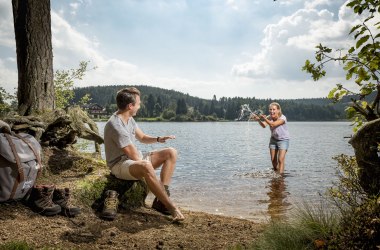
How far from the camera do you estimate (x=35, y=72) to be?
320 inches

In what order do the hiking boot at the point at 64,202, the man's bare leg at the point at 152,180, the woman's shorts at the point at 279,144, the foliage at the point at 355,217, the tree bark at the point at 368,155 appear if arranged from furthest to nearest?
the woman's shorts at the point at 279,144, the man's bare leg at the point at 152,180, the hiking boot at the point at 64,202, the tree bark at the point at 368,155, the foliage at the point at 355,217

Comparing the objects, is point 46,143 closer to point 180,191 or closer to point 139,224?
point 139,224

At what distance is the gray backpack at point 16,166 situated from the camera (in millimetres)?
4707

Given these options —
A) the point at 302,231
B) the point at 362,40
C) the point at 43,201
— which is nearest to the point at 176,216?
the point at 43,201

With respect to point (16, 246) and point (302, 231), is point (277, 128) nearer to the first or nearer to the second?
point (302, 231)

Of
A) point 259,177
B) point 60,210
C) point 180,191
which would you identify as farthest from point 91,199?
point 259,177

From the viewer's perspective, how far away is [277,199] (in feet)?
33.0

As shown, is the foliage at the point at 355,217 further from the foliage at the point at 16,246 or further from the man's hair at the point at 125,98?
the man's hair at the point at 125,98

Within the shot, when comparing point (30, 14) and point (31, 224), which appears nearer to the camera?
point (31, 224)

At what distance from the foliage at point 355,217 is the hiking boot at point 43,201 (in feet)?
12.3

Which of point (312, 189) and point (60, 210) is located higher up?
point (60, 210)

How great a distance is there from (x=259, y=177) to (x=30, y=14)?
1004cm

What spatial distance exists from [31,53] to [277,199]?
7386mm

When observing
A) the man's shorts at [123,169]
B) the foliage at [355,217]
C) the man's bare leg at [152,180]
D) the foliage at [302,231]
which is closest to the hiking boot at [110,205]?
the man's shorts at [123,169]
